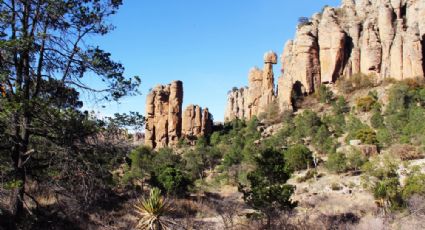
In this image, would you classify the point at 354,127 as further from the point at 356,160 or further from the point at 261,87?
the point at 261,87

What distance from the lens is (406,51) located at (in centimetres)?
5431

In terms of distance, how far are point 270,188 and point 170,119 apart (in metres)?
42.2

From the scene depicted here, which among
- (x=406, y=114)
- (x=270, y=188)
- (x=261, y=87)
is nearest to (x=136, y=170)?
(x=270, y=188)

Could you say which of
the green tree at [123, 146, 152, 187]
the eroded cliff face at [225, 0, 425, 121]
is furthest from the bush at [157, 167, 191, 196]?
the eroded cliff face at [225, 0, 425, 121]

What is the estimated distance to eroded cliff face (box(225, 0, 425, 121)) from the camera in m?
55.3

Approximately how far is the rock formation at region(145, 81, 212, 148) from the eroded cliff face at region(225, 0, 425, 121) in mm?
11227

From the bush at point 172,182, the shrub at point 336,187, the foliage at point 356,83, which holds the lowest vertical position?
the shrub at point 336,187

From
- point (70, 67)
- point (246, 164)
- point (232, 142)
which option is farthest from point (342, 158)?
point (70, 67)

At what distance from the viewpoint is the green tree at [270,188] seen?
55.6 feet

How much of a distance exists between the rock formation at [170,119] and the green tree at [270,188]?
131 feet

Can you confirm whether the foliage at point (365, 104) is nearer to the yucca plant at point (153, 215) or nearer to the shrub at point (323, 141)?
the shrub at point (323, 141)

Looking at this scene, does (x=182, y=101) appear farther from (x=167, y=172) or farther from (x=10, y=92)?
(x=10, y=92)

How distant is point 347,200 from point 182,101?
36.5 metres

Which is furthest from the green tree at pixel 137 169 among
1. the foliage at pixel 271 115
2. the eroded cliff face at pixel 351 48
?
the eroded cliff face at pixel 351 48
